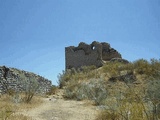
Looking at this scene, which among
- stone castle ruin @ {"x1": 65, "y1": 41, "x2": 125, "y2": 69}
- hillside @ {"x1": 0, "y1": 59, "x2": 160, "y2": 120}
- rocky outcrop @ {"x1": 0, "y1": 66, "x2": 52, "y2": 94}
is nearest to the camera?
hillside @ {"x1": 0, "y1": 59, "x2": 160, "y2": 120}

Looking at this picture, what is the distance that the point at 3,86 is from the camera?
1226cm

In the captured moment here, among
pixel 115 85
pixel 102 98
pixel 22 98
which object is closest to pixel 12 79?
pixel 22 98

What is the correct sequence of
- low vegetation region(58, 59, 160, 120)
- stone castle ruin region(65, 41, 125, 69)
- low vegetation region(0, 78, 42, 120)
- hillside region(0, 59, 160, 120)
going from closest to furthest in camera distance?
hillside region(0, 59, 160, 120), low vegetation region(58, 59, 160, 120), low vegetation region(0, 78, 42, 120), stone castle ruin region(65, 41, 125, 69)

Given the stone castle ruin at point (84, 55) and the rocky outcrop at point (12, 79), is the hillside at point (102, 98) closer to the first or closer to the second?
the rocky outcrop at point (12, 79)

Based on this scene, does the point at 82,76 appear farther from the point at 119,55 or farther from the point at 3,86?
the point at 119,55

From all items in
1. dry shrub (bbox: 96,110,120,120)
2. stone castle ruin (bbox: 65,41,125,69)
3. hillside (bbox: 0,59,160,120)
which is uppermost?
stone castle ruin (bbox: 65,41,125,69)

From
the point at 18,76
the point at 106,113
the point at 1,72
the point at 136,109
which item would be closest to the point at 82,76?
the point at 18,76

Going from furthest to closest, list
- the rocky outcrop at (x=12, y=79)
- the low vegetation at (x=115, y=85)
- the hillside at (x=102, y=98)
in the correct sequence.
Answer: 1. the rocky outcrop at (x=12, y=79)
2. the low vegetation at (x=115, y=85)
3. the hillside at (x=102, y=98)

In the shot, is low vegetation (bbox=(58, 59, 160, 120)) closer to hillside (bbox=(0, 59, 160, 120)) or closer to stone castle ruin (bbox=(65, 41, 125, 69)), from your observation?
hillside (bbox=(0, 59, 160, 120))

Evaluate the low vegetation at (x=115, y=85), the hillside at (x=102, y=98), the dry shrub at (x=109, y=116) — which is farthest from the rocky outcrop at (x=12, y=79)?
the dry shrub at (x=109, y=116)

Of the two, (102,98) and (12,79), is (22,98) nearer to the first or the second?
(12,79)

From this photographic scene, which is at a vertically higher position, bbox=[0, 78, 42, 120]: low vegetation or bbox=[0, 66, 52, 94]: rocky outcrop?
bbox=[0, 66, 52, 94]: rocky outcrop

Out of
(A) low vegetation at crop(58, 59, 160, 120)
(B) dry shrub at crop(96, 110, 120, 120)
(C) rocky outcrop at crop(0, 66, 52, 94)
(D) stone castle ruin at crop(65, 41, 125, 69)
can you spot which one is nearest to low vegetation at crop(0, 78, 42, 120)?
(C) rocky outcrop at crop(0, 66, 52, 94)

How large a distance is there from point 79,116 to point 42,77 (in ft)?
29.4
